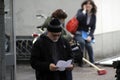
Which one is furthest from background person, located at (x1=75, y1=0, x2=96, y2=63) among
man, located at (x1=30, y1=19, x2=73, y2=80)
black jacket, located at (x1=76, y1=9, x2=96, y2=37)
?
man, located at (x1=30, y1=19, x2=73, y2=80)

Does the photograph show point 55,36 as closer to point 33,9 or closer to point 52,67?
point 52,67

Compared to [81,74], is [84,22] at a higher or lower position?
higher

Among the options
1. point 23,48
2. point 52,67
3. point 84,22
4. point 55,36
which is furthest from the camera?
point 23,48

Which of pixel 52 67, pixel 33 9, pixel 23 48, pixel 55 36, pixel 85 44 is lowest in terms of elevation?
pixel 23 48

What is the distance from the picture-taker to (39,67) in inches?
226

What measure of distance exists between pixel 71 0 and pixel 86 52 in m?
1.59

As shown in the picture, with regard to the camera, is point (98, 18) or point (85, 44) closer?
point (85, 44)

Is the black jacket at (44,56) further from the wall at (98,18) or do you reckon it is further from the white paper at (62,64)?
the wall at (98,18)

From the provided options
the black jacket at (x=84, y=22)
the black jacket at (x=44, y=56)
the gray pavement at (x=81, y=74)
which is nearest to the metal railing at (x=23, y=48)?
the gray pavement at (x=81, y=74)

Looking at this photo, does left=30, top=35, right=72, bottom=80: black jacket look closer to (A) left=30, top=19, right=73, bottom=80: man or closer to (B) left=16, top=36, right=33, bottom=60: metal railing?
(A) left=30, top=19, right=73, bottom=80: man

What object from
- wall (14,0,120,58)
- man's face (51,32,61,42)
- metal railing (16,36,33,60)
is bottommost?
metal railing (16,36,33,60)

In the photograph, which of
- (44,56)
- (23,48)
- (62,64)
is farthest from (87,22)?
(62,64)

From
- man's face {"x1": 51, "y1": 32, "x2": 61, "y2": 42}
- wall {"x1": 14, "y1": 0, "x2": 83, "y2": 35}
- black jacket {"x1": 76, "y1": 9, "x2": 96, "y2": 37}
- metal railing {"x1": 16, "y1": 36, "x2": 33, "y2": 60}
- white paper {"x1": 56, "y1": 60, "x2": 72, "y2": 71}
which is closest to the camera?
white paper {"x1": 56, "y1": 60, "x2": 72, "y2": 71}

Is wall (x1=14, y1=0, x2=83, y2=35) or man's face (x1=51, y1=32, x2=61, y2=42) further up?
man's face (x1=51, y1=32, x2=61, y2=42)
